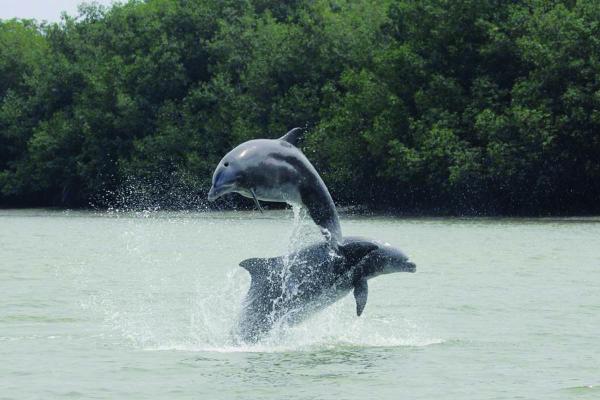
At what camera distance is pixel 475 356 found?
18.6 meters

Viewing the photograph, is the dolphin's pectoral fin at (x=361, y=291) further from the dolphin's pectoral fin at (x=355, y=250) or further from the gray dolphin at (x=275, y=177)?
the gray dolphin at (x=275, y=177)

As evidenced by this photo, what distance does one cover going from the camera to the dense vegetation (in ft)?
199

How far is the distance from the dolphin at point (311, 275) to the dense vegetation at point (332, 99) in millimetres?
41763

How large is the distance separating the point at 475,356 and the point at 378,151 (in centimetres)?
4867

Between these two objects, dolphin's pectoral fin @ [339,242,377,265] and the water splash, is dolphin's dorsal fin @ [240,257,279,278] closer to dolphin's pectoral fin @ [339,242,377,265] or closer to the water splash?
the water splash

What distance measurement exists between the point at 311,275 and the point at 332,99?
57.7 meters

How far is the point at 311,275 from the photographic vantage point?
59.9 ft

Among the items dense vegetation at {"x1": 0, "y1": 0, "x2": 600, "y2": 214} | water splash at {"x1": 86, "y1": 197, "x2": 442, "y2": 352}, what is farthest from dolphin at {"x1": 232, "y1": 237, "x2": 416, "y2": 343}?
dense vegetation at {"x1": 0, "y1": 0, "x2": 600, "y2": 214}

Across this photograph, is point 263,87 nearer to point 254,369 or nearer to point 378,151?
point 378,151

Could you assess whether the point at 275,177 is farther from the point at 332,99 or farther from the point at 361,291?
the point at 332,99

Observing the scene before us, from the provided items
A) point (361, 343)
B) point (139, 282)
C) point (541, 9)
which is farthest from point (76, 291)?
point (541, 9)

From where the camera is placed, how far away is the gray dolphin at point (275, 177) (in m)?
15.9

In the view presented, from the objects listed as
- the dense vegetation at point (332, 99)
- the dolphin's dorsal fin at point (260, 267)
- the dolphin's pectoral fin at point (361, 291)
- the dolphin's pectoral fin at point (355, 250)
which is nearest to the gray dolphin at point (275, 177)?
the dolphin's pectoral fin at point (355, 250)

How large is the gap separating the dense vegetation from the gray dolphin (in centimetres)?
4274
